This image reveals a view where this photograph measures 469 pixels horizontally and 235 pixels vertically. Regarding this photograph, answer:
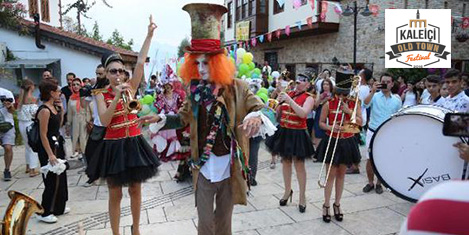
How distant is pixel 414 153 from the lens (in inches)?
123

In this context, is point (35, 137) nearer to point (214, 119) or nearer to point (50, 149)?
point (50, 149)

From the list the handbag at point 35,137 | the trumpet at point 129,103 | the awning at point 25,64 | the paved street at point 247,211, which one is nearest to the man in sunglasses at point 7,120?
the paved street at point 247,211

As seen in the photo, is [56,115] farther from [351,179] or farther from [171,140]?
[351,179]

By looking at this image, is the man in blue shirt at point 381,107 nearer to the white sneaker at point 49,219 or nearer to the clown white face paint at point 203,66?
the clown white face paint at point 203,66

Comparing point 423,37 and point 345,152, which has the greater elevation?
point 423,37

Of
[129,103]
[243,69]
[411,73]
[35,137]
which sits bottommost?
[35,137]

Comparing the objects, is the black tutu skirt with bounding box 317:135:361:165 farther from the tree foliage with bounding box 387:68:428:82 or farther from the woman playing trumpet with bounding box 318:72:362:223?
the tree foliage with bounding box 387:68:428:82

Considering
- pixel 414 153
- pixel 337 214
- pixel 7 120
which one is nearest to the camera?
pixel 414 153

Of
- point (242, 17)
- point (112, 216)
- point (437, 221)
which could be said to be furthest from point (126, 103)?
point (242, 17)

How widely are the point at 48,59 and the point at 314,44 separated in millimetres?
11981

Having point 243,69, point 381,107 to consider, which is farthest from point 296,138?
point 381,107

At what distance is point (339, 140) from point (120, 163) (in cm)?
255

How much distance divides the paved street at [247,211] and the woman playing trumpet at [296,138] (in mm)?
415

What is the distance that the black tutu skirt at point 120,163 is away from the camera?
10.9 feet
